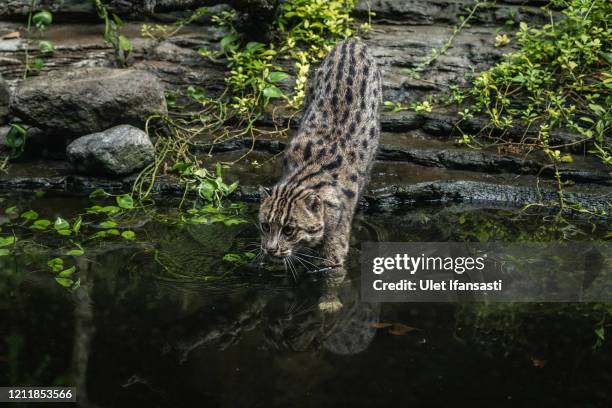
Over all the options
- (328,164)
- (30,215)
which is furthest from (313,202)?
(30,215)

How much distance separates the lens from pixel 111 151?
8516mm

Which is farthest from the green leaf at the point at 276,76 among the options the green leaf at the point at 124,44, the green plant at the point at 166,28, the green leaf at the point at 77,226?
the green leaf at the point at 77,226

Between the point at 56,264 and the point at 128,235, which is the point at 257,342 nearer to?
the point at 56,264

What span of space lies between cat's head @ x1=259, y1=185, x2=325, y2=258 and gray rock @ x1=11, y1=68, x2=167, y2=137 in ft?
10.2

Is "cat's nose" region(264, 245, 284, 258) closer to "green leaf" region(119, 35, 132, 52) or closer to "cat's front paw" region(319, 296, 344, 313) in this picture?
"cat's front paw" region(319, 296, 344, 313)

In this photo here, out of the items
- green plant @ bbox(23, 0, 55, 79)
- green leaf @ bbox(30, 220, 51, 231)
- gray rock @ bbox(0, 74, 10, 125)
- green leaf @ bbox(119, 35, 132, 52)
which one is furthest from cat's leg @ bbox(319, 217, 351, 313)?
green plant @ bbox(23, 0, 55, 79)

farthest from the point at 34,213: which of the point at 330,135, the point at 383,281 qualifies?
the point at 383,281

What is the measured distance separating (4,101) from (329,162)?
15.7ft

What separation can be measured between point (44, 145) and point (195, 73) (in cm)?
231

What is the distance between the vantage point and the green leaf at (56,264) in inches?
258

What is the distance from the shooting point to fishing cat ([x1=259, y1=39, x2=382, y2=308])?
21.0 ft

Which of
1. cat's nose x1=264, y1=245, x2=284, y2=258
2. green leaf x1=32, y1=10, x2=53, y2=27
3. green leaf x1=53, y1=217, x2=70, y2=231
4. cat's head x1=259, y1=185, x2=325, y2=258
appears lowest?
green leaf x1=53, y1=217, x2=70, y2=231

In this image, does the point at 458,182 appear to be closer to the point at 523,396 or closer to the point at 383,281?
the point at 383,281

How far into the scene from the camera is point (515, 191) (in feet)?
27.8
